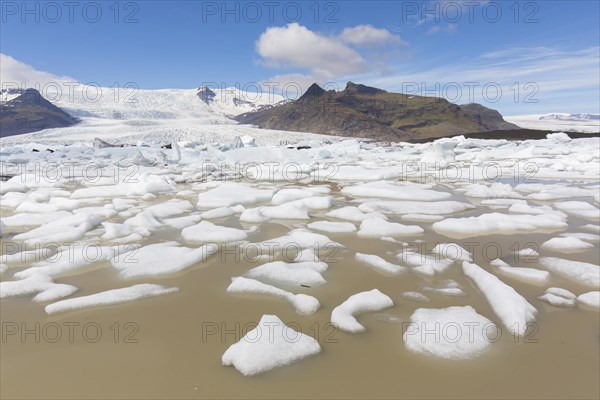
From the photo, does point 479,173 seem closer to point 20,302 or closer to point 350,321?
point 350,321

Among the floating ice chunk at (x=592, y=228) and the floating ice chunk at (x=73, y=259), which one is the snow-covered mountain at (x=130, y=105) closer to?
the floating ice chunk at (x=73, y=259)

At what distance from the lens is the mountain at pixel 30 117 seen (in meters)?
55.0

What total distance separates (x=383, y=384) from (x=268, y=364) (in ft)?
1.47

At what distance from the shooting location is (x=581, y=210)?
4.34m

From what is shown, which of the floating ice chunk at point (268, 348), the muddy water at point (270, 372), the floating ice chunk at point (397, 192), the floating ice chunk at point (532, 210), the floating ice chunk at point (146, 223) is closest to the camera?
the muddy water at point (270, 372)

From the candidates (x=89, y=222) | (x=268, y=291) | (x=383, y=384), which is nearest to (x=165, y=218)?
(x=89, y=222)

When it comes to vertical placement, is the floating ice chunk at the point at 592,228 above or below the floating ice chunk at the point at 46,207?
below

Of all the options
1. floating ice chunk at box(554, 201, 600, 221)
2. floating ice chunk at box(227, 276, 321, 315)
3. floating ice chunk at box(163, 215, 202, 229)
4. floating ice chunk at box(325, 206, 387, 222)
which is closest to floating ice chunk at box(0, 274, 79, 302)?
floating ice chunk at box(227, 276, 321, 315)

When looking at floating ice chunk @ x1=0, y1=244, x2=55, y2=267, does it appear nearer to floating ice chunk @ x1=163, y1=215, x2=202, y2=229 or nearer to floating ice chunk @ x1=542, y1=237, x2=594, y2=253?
floating ice chunk @ x1=163, y1=215, x2=202, y2=229

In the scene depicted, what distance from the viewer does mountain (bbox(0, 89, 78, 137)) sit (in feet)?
181

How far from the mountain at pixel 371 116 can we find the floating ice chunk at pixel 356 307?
46.4 meters

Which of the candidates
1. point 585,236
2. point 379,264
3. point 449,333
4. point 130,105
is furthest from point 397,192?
point 130,105

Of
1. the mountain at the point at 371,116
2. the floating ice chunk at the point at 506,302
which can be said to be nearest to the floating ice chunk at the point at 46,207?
the floating ice chunk at the point at 506,302

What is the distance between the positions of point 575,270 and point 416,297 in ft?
3.87
